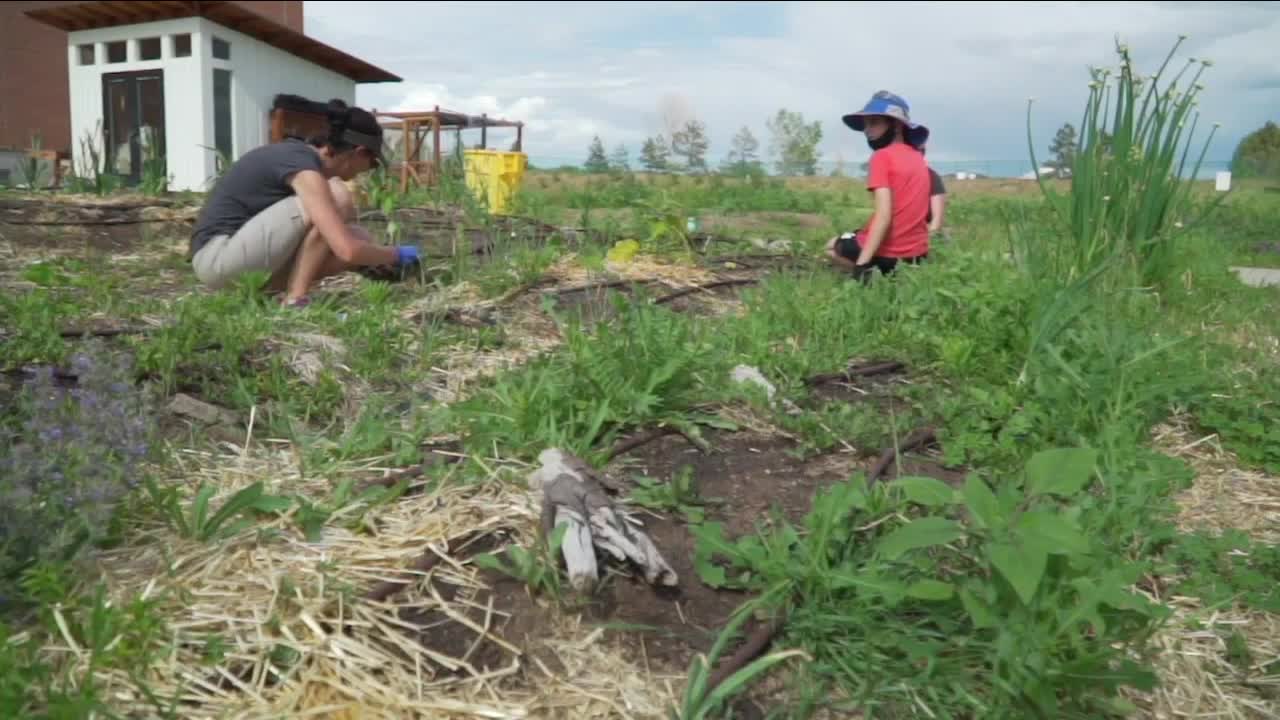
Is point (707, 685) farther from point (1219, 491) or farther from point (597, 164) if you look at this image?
point (597, 164)

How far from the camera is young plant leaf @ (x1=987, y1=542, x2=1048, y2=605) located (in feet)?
4.81

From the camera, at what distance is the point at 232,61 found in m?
12.7

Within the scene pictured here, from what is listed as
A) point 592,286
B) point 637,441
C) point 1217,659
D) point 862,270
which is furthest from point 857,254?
point 1217,659

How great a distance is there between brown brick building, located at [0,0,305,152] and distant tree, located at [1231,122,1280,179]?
16517 millimetres

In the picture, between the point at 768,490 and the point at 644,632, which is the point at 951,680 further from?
the point at 768,490

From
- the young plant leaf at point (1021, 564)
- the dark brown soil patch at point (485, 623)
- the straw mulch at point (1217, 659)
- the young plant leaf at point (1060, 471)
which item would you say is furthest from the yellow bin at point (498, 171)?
the young plant leaf at point (1021, 564)

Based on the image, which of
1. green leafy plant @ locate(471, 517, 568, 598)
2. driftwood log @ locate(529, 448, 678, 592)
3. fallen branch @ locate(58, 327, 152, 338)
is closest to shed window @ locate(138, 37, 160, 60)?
fallen branch @ locate(58, 327, 152, 338)

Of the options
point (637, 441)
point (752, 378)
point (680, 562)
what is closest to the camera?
point (680, 562)

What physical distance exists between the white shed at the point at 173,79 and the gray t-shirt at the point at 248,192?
8263 millimetres

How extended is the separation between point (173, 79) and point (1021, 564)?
13.3 metres

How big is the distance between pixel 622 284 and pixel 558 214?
2933 mm

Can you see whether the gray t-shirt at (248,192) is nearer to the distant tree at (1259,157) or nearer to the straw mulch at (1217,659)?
the straw mulch at (1217,659)

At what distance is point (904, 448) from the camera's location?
2.63 m

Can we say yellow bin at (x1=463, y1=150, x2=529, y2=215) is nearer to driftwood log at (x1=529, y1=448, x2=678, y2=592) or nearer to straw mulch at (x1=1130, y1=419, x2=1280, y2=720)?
driftwood log at (x1=529, y1=448, x2=678, y2=592)
